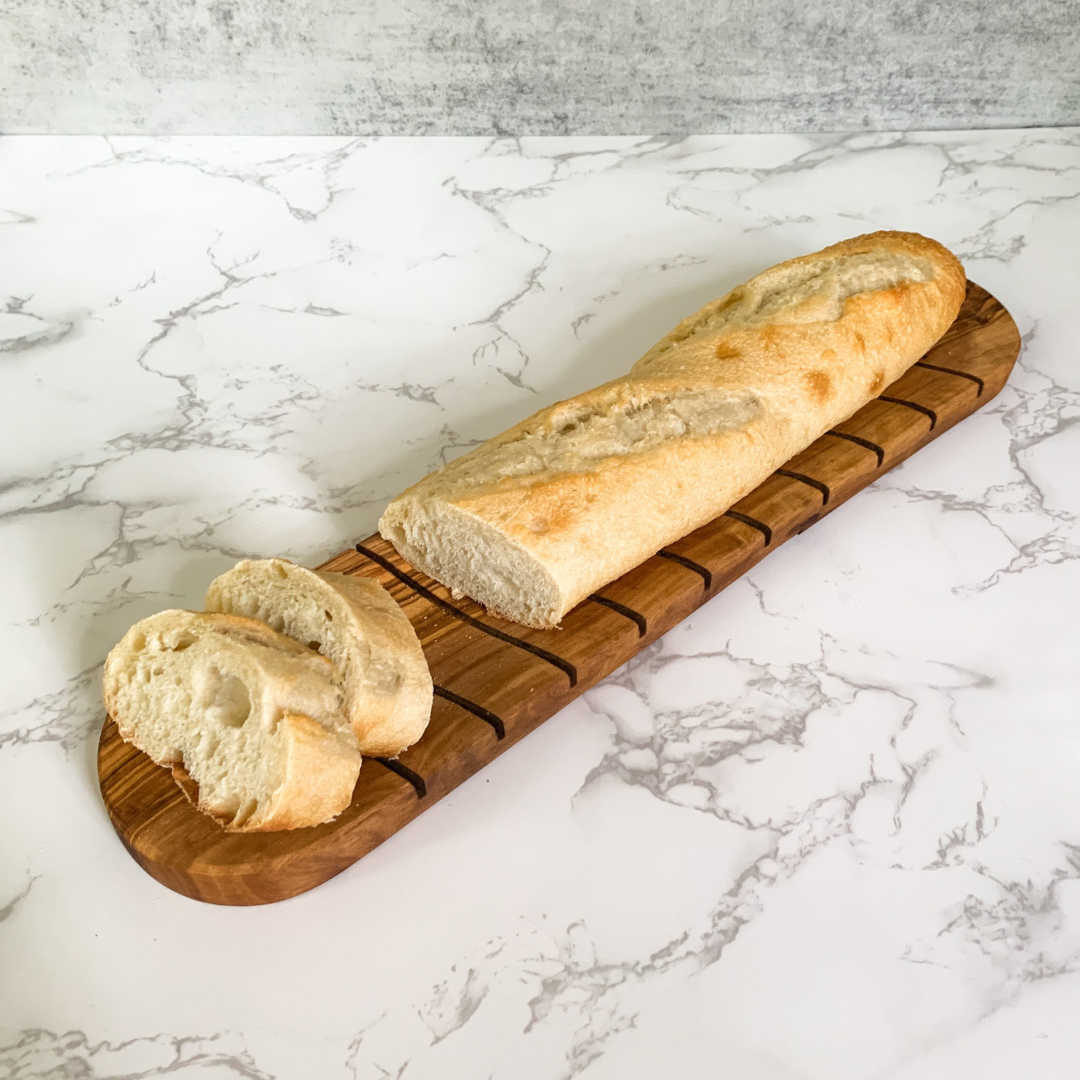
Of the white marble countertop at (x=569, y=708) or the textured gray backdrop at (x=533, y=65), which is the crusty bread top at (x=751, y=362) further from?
the textured gray backdrop at (x=533, y=65)

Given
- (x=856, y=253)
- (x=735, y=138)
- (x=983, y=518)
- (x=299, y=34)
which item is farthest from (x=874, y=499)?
(x=299, y=34)

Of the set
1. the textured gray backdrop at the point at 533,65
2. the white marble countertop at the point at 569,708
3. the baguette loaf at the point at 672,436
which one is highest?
the textured gray backdrop at the point at 533,65

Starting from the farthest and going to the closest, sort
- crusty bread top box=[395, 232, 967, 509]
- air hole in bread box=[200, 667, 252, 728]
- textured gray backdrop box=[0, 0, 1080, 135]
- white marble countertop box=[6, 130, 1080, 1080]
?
textured gray backdrop box=[0, 0, 1080, 135], crusty bread top box=[395, 232, 967, 509], air hole in bread box=[200, 667, 252, 728], white marble countertop box=[6, 130, 1080, 1080]

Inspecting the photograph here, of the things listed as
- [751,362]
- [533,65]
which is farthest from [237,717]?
[533,65]

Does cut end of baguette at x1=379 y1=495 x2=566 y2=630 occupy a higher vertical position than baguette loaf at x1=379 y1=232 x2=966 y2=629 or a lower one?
lower

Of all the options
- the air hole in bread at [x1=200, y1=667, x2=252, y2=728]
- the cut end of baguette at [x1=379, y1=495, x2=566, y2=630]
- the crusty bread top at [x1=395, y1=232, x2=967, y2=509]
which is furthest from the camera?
the crusty bread top at [x1=395, y1=232, x2=967, y2=509]

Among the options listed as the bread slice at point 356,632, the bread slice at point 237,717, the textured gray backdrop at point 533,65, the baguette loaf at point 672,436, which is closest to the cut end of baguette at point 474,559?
the baguette loaf at point 672,436

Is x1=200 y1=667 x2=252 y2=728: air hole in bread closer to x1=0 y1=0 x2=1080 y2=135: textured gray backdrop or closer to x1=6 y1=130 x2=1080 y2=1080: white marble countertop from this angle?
x1=6 y1=130 x2=1080 y2=1080: white marble countertop

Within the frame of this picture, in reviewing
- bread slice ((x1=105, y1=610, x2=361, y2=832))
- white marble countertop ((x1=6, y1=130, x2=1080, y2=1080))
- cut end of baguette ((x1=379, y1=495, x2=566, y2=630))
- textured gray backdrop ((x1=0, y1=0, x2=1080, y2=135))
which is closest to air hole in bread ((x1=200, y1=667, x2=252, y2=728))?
bread slice ((x1=105, y1=610, x2=361, y2=832))
